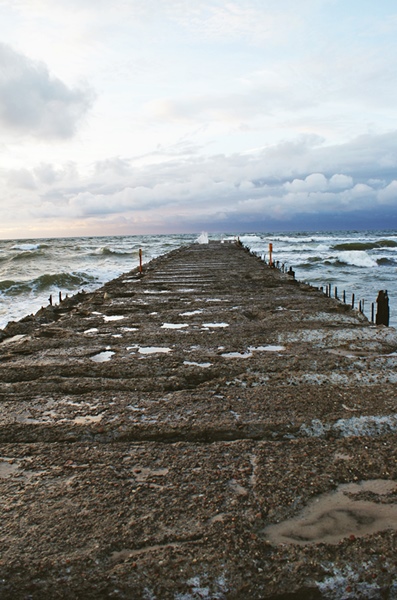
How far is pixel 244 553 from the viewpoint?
187cm

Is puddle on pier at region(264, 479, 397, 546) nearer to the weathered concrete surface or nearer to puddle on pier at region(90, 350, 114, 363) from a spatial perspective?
the weathered concrete surface

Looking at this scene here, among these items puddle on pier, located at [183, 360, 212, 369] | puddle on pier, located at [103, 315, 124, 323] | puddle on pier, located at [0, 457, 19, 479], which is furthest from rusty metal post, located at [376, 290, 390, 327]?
puddle on pier, located at [0, 457, 19, 479]

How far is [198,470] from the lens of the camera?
247cm

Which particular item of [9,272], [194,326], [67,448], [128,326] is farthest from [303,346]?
[9,272]

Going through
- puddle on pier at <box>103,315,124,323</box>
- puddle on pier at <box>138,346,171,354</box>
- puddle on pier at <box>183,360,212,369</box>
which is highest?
puddle on pier at <box>103,315,124,323</box>

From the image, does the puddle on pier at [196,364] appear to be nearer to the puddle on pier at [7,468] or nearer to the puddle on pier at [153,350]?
the puddle on pier at [153,350]

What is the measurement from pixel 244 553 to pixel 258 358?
2.84m

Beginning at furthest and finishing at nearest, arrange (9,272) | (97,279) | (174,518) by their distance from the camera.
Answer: (9,272) → (97,279) → (174,518)

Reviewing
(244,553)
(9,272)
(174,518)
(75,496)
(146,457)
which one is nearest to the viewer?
(244,553)

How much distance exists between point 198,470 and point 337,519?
0.80 m

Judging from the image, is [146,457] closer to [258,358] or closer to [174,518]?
[174,518]

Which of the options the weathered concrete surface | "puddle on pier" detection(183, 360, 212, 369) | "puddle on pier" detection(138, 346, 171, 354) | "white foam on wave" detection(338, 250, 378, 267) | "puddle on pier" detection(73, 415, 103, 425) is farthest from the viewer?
"white foam on wave" detection(338, 250, 378, 267)

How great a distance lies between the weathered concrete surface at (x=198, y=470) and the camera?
1783 mm

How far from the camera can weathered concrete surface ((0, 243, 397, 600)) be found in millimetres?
1783
